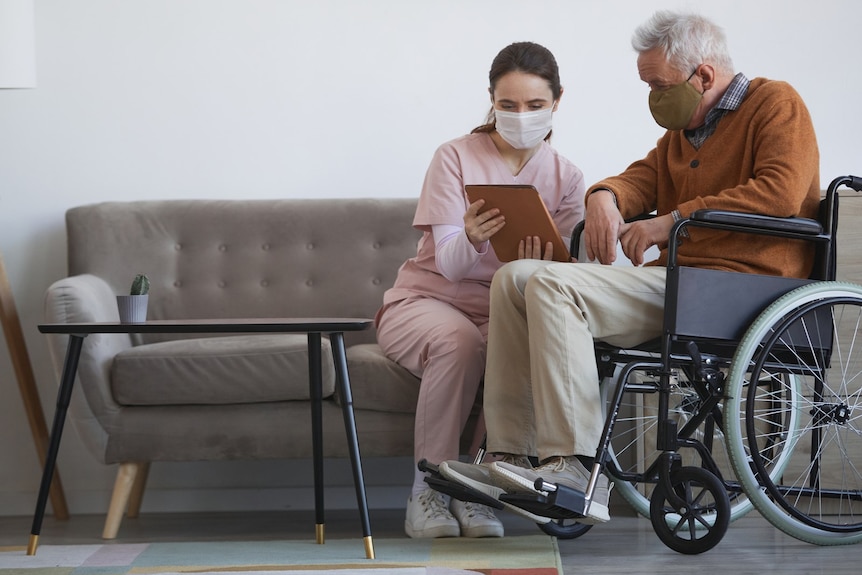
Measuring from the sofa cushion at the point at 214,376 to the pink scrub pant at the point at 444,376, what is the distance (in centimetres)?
25

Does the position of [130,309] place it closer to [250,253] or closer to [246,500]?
[250,253]

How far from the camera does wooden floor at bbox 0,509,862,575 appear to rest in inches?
73.9

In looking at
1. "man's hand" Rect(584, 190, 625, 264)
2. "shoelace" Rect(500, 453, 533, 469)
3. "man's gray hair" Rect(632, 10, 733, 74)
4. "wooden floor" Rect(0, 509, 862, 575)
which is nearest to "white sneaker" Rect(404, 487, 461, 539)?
"wooden floor" Rect(0, 509, 862, 575)

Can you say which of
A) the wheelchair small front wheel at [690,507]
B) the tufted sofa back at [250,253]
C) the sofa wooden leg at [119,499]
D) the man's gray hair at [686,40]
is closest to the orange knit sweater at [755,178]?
the man's gray hair at [686,40]

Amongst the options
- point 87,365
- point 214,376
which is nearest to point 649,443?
point 214,376

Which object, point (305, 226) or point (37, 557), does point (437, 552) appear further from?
point (305, 226)

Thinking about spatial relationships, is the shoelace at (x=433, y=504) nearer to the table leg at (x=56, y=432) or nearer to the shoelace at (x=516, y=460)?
the shoelace at (x=516, y=460)

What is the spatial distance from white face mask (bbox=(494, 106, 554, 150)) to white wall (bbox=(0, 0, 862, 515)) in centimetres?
72

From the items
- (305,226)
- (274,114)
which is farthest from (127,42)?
(305,226)

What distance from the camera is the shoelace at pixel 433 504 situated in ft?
7.17

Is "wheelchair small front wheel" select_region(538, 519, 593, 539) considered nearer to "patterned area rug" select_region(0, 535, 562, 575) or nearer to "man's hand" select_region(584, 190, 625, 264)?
"patterned area rug" select_region(0, 535, 562, 575)

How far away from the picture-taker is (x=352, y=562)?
1.91m

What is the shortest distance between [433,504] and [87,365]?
0.90 meters

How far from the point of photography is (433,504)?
221cm
